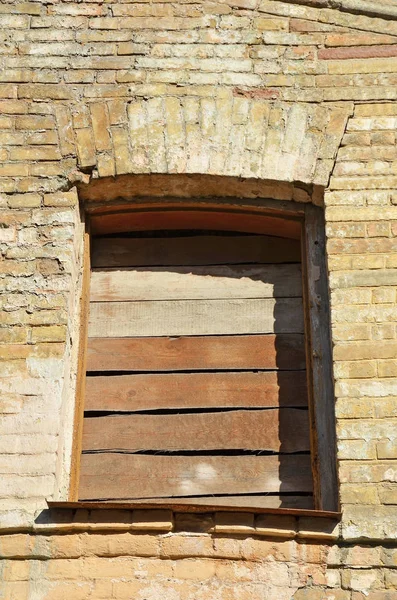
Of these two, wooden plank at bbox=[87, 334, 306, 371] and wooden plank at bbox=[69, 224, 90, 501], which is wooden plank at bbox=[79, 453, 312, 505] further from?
wooden plank at bbox=[87, 334, 306, 371]

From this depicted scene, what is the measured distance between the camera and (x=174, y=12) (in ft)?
17.4

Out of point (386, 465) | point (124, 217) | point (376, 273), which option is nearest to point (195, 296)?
point (124, 217)

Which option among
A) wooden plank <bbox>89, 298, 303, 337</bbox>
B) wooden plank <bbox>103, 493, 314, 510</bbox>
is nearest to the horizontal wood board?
wooden plank <bbox>103, 493, 314, 510</bbox>

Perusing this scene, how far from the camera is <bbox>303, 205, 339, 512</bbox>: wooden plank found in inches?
172

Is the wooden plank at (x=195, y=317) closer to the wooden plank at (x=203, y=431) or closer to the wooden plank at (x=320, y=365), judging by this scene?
the wooden plank at (x=320, y=365)

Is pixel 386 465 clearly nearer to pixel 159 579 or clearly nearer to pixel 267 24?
pixel 159 579

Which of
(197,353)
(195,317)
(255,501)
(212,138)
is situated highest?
(212,138)

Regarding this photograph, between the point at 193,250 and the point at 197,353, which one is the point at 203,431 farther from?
the point at 193,250

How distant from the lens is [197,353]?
15.6 feet

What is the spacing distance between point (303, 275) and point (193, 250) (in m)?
0.57

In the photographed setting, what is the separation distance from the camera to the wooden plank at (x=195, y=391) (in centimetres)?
463

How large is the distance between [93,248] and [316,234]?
3.66ft

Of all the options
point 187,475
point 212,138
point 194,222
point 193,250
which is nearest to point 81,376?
point 187,475

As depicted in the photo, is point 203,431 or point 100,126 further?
point 100,126
